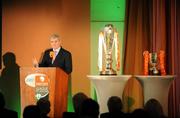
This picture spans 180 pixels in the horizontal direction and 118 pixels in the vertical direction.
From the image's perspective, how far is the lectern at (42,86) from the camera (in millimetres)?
4918

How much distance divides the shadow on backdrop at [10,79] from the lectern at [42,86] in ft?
5.75

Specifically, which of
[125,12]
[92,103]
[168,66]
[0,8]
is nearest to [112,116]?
[92,103]

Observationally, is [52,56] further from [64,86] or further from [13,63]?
[13,63]

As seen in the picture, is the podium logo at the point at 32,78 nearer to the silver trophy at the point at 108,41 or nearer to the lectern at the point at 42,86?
the lectern at the point at 42,86

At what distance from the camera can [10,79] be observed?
271 inches

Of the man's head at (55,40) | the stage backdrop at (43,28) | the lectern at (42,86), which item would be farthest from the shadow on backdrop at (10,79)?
the lectern at (42,86)

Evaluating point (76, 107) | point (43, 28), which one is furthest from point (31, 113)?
point (43, 28)

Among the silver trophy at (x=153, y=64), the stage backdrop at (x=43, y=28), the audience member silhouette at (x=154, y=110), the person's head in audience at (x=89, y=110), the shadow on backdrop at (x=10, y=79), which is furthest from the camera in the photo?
the stage backdrop at (x=43, y=28)

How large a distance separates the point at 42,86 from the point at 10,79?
6.89 feet

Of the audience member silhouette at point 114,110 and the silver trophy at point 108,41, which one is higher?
the silver trophy at point 108,41

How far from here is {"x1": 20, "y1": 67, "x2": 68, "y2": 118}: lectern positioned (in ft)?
16.1

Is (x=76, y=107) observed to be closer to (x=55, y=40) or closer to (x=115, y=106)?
(x=115, y=106)

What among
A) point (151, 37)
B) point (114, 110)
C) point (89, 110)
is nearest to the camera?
point (89, 110)

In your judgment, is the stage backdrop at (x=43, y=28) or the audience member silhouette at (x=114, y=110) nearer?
the audience member silhouette at (x=114, y=110)
